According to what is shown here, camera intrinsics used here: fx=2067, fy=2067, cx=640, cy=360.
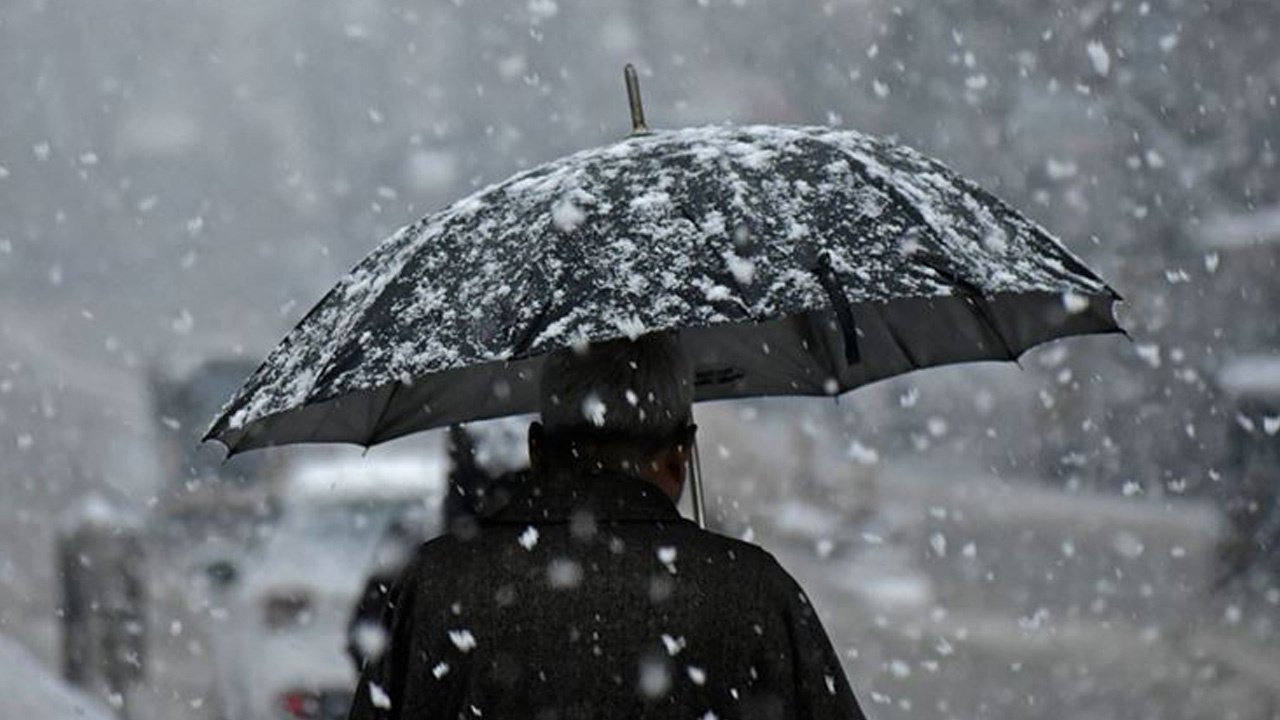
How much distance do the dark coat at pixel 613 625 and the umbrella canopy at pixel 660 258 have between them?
0.26 m

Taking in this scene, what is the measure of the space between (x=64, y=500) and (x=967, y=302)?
22.8 metres

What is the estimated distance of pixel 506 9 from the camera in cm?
4253

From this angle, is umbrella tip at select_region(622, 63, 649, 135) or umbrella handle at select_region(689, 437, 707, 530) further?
umbrella handle at select_region(689, 437, 707, 530)

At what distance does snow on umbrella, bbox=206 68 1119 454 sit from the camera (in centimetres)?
289

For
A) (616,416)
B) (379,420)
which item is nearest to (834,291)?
(616,416)

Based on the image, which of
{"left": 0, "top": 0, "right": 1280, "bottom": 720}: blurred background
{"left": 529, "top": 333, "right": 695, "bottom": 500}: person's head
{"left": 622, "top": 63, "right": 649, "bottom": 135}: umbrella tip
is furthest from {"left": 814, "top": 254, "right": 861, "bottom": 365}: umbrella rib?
{"left": 0, "top": 0, "right": 1280, "bottom": 720}: blurred background

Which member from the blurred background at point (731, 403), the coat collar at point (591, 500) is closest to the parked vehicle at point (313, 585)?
the blurred background at point (731, 403)

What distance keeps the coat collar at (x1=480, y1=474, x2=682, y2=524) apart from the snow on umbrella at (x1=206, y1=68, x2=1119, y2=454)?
0.20m

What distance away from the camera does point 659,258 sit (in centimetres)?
295

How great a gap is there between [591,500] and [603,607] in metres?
0.14

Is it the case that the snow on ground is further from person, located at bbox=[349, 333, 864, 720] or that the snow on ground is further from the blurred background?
person, located at bbox=[349, 333, 864, 720]

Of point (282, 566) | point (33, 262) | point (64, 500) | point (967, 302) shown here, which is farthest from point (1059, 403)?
point (33, 262)

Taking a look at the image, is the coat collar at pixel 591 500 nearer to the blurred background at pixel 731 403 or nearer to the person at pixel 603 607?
the person at pixel 603 607

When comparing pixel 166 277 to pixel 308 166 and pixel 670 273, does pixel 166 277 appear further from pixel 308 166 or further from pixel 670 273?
pixel 670 273
